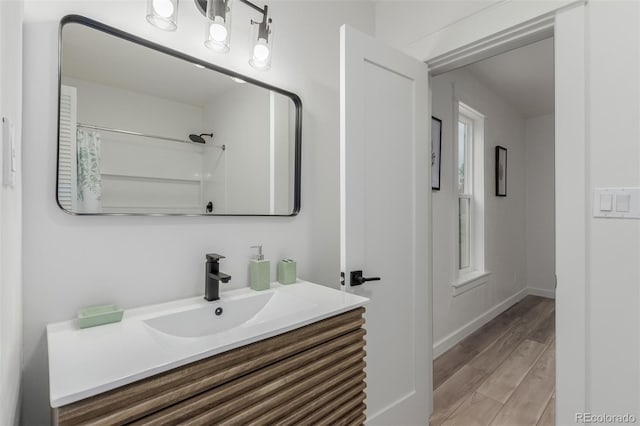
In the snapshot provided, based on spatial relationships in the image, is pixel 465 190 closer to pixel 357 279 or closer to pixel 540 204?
pixel 540 204

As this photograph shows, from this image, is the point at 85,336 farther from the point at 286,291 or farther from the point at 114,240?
the point at 286,291

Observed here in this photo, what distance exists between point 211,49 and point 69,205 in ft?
2.52

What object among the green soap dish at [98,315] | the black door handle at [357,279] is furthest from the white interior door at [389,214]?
the green soap dish at [98,315]

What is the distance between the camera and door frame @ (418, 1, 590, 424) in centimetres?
129

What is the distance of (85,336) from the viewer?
86 cm

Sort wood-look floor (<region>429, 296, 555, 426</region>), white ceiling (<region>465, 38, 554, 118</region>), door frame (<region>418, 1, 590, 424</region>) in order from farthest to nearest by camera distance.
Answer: white ceiling (<region>465, 38, 554, 118</region>) → wood-look floor (<region>429, 296, 555, 426</region>) → door frame (<region>418, 1, 590, 424</region>)

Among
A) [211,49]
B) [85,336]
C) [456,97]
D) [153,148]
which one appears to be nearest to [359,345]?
[85,336]

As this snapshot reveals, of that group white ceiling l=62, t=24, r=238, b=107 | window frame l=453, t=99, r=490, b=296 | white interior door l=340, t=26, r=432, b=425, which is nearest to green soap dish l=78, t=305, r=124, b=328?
white ceiling l=62, t=24, r=238, b=107

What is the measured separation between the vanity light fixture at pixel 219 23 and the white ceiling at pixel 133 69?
0.12 meters

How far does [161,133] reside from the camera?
120 centimetres

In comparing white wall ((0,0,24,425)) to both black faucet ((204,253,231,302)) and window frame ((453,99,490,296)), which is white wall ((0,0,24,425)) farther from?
window frame ((453,99,490,296))

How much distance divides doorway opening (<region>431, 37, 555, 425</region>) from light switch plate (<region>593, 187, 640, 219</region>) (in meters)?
1.29

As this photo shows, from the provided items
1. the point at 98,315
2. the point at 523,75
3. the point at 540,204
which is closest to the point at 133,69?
the point at 98,315

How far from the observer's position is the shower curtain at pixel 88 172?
3.32 feet
